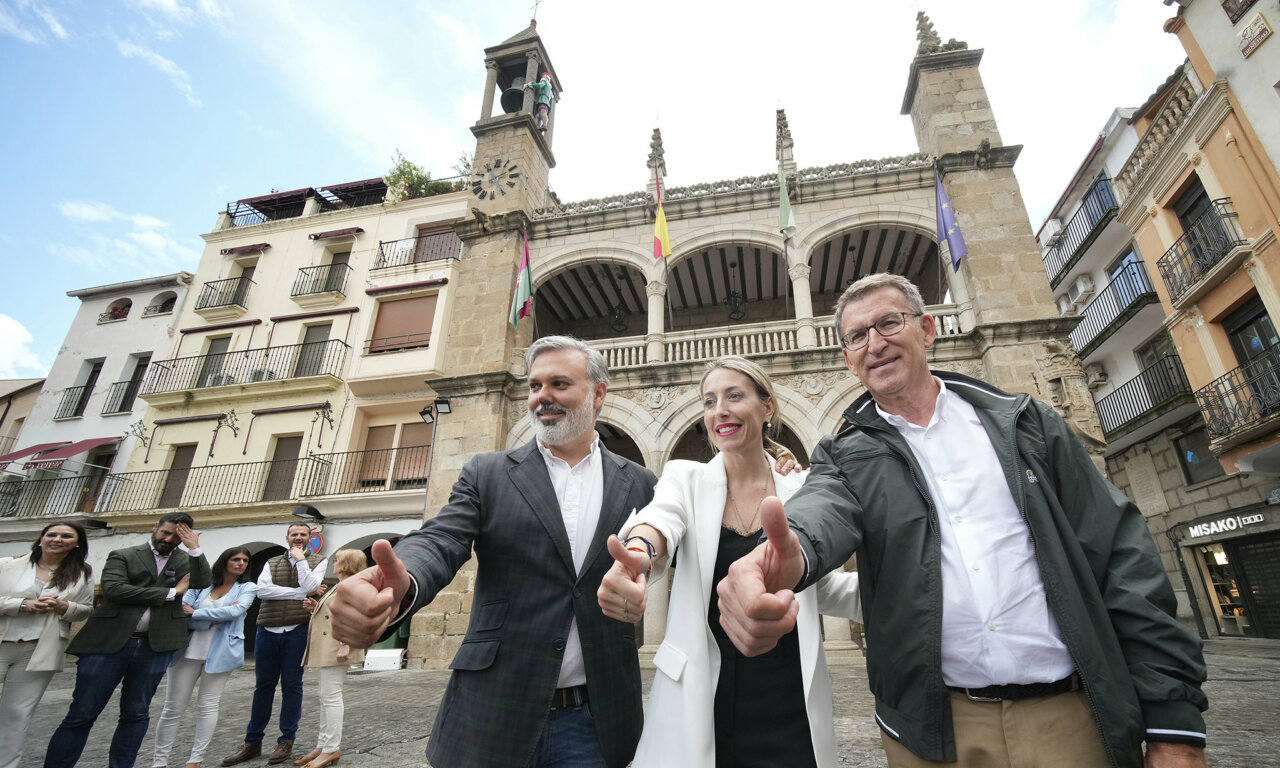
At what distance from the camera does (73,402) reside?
16.6m

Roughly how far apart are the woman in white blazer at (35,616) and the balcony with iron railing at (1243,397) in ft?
51.9

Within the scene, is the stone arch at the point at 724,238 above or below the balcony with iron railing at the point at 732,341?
above

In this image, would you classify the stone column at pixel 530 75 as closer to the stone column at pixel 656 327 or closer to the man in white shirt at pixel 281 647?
the stone column at pixel 656 327

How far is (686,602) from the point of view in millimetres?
1678

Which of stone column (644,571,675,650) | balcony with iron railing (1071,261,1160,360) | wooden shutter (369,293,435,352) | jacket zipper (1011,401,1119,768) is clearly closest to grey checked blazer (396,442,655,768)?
jacket zipper (1011,401,1119,768)

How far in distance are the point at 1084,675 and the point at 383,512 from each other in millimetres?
13507

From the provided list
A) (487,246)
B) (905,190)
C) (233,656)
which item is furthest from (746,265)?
(233,656)

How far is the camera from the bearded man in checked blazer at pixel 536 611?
163cm

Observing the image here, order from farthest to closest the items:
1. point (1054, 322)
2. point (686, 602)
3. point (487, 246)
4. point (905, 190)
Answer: point (487, 246)
point (905, 190)
point (1054, 322)
point (686, 602)

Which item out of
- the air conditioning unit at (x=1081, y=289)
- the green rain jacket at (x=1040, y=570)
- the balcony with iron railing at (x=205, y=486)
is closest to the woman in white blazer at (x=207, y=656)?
the green rain jacket at (x=1040, y=570)

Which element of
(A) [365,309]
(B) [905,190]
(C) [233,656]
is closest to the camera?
(C) [233,656]

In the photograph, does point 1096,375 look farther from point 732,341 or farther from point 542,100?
point 542,100

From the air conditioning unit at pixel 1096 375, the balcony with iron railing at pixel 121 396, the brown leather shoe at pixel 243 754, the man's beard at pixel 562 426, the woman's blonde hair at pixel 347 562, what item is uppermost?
the air conditioning unit at pixel 1096 375

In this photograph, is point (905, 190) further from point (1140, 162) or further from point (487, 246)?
point (487, 246)
